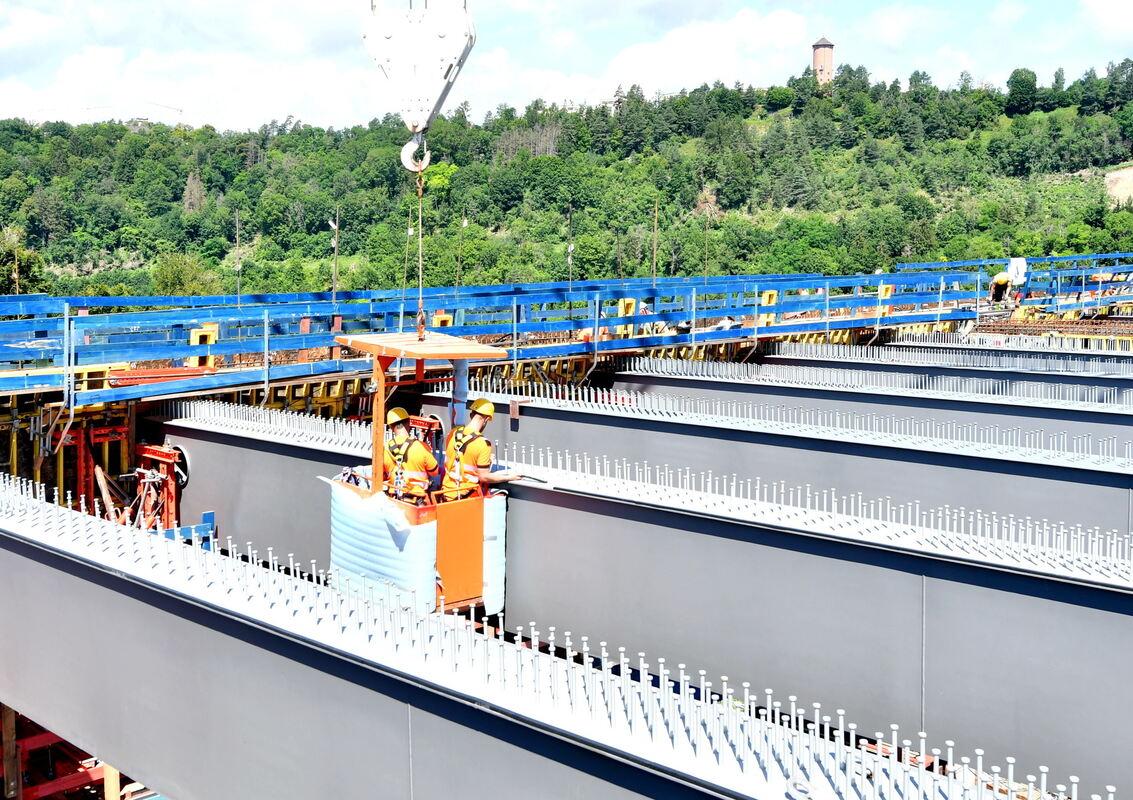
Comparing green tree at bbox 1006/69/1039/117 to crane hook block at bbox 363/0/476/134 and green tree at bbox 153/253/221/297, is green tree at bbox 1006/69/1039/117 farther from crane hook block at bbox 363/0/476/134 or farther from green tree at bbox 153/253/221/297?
crane hook block at bbox 363/0/476/134

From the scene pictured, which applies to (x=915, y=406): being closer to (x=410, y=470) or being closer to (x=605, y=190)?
(x=410, y=470)

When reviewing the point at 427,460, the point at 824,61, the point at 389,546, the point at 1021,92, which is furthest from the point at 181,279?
the point at 824,61

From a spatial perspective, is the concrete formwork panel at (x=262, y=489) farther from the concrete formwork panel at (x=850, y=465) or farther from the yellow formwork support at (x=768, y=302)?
the yellow formwork support at (x=768, y=302)

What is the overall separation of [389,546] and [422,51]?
16.7 feet

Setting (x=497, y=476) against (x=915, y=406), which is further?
(x=915, y=406)

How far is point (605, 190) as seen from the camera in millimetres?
107875

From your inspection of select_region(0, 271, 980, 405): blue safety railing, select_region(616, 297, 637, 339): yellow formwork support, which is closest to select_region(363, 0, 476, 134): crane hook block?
select_region(0, 271, 980, 405): blue safety railing

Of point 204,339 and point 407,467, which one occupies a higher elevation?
point 204,339

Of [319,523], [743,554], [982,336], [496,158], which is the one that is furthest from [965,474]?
[496,158]

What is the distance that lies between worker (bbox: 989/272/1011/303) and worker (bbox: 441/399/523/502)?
28.1 metres

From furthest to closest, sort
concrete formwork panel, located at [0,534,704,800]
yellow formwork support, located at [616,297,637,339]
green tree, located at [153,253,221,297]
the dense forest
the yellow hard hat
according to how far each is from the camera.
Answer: the dense forest < green tree, located at [153,253,221,297] < yellow formwork support, located at [616,297,637,339] < the yellow hard hat < concrete formwork panel, located at [0,534,704,800]

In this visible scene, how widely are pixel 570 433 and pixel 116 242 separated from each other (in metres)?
106

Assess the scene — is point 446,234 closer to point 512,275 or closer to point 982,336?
point 512,275

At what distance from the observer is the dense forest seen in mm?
81250
